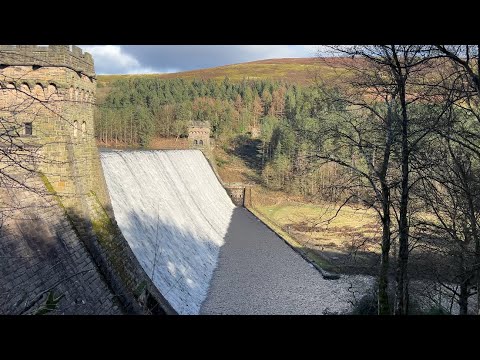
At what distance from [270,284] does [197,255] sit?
11.0ft

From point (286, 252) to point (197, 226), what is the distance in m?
5.23

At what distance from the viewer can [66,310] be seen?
→ 7.04m

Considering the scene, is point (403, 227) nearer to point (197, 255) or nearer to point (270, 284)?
point (270, 284)

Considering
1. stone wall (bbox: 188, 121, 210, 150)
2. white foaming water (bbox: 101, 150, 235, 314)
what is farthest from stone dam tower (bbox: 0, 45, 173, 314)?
stone wall (bbox: 188, 121, 210, 150)

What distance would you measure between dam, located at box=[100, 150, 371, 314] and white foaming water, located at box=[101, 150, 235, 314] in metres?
0.04

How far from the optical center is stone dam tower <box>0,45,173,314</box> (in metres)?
7.27

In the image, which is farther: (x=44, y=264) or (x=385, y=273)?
(x=385, y=273)

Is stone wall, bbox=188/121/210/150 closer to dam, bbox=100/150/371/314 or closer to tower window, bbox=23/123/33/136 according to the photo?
dam, bbox=100/150/371/314

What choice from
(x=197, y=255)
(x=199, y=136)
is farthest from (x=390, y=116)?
(x=199, y=136)

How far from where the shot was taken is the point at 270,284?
55.9 ft

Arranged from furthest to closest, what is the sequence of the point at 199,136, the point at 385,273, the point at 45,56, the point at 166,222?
the point at 199,136, the point at 166,222, the point at 45,56, the point at 385,273

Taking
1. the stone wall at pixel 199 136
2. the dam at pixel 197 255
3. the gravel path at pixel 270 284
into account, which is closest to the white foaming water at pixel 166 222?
the dam at pixel 197 255
